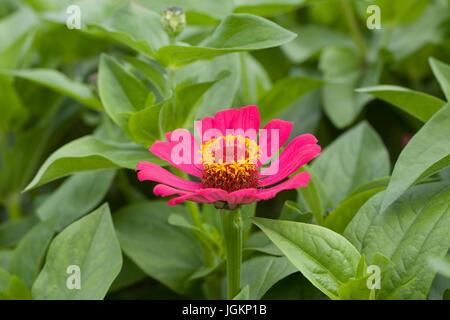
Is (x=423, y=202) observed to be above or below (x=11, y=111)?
below

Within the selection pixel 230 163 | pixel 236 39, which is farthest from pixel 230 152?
pixel 236 39

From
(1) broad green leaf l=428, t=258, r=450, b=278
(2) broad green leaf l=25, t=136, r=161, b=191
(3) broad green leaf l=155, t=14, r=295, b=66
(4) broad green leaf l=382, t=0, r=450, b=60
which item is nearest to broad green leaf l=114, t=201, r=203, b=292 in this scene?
(2) broad green leaf l=25, t=136, r=161, b=191

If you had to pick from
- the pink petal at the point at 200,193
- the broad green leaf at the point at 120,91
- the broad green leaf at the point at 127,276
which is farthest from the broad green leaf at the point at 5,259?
the pink petal at the point at 200,193

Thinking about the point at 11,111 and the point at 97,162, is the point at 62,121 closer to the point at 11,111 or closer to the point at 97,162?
the point at 11,111

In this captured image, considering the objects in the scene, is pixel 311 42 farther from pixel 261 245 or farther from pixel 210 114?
pixel 261 245

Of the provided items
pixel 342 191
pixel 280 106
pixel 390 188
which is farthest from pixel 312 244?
pixel 280 106
